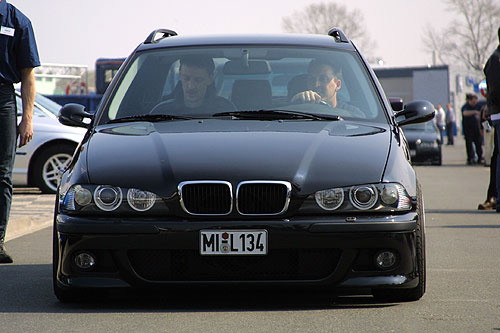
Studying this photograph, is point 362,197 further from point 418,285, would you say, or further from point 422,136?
point 422,136

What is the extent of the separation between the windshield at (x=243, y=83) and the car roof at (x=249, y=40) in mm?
68

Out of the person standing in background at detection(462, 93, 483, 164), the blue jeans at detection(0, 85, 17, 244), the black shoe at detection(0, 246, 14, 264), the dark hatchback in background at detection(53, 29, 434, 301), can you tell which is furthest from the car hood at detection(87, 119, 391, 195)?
the person standing in background at detection(462, 93, 483, 164)

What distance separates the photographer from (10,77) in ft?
25.1

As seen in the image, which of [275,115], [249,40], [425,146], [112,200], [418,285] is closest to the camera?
[112,200]

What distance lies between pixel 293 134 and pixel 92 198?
1213 millimetres

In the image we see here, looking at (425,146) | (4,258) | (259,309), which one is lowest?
(425,146)

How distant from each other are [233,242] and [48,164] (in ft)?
33.4

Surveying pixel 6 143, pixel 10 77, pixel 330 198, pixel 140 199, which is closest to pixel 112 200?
pixel 140 199

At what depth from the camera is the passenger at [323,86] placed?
21.5ft

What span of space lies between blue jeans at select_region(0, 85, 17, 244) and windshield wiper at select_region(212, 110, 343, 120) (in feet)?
6.43

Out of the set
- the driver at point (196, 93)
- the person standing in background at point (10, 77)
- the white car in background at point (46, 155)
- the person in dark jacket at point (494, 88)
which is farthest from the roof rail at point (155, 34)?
the white car in background at point (46, 155)

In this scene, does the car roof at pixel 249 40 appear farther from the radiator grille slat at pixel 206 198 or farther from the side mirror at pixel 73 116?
the radiator grille slat at pixel 206 198

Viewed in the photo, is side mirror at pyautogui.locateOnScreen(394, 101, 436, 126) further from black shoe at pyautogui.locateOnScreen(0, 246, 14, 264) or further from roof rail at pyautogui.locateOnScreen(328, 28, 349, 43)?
black shoe at pyautogui.locateOnScreen(0, 246, 14, 264)

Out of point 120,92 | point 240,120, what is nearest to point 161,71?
point 120,92
